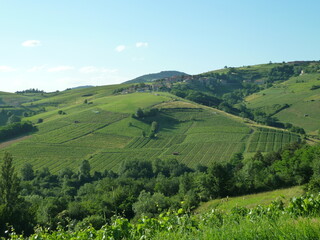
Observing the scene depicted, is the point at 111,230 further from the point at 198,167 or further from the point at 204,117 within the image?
the point at 204,117

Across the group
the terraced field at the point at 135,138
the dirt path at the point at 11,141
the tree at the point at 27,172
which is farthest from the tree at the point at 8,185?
the dirt path at the point at 11,141

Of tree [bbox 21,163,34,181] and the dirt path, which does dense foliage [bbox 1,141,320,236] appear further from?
the dirt path

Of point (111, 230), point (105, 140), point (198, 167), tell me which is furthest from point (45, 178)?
point (111, 230)

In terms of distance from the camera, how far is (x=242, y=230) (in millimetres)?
5773

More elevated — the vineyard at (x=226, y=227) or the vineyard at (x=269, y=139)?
the vineyard at (x=226, y=227)

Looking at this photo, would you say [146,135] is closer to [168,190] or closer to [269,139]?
[269,139]

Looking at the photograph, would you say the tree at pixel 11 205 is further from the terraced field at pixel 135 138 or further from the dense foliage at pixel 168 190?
the terraced field at pixel 135 138

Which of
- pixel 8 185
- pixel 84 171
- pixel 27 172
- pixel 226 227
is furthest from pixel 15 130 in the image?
pixel 226 227

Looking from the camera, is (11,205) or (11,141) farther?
(11,141)

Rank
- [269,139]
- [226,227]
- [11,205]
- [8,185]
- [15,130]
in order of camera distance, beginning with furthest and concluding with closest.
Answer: [15,130]
[269,139]
[8,185]
[11,205]
[226,227]

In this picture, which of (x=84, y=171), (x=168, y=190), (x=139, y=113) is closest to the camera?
(x=168, y=190)

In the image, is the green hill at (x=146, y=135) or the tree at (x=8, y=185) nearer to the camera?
the tree at (x=8, y=185)

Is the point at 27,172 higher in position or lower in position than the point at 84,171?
higher

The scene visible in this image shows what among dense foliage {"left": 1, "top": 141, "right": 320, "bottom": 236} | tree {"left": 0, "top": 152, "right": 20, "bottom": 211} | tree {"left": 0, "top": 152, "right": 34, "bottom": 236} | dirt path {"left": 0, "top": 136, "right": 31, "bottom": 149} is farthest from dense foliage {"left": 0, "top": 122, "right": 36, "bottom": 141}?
tree {"left": 0, "top": 152, "right": 20, "bottom": 211}
